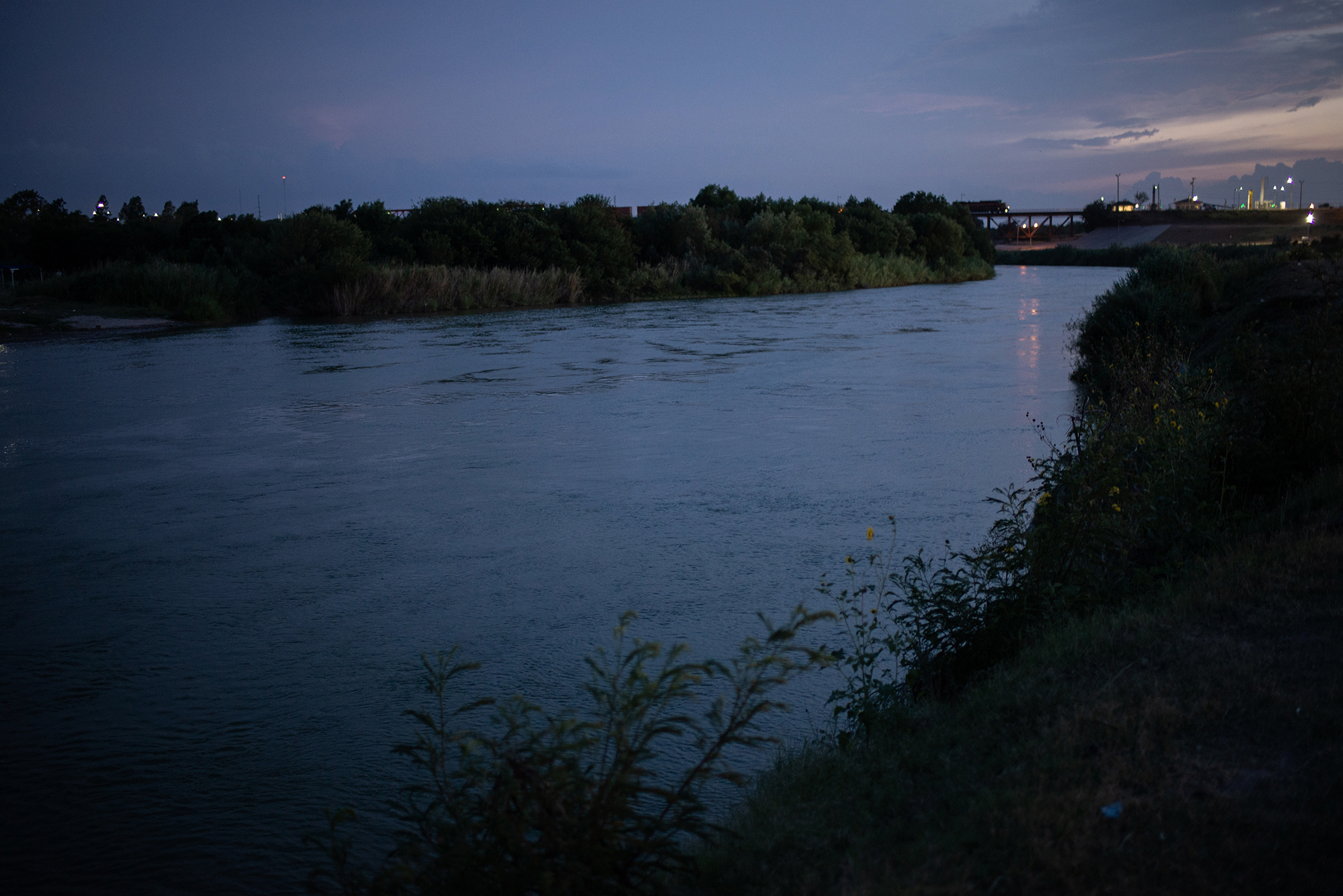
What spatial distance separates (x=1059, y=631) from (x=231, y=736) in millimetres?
4009

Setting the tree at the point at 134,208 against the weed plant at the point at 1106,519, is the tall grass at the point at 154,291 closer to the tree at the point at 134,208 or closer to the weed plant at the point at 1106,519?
the weed plant at the point at 1106,519

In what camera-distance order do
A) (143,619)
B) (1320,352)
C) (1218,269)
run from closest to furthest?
(143,619) → (1320,352) → (1218,269)

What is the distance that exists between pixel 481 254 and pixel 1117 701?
140ft

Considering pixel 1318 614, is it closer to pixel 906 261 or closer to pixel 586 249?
pixel 586 249

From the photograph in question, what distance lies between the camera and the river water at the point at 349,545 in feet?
14.3

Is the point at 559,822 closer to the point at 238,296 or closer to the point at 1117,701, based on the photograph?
the point at 1117,701

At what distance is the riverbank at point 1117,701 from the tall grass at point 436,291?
3148 centimetres

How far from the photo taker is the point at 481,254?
44.0 meters

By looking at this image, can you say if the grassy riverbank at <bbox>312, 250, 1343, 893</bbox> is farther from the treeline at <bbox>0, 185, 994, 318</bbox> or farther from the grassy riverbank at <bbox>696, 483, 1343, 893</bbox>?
the treeline at <bbox>0, 185, 994, 318</bbox>

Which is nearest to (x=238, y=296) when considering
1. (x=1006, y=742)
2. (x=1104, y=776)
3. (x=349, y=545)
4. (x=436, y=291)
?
(x=436, y=291)

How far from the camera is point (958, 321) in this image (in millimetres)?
30406

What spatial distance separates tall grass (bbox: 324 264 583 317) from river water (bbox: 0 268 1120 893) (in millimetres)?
16768

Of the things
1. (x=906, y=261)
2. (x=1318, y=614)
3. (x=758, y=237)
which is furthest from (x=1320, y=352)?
(x=906, y=261)

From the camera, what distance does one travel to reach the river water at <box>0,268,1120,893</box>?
172 inches
